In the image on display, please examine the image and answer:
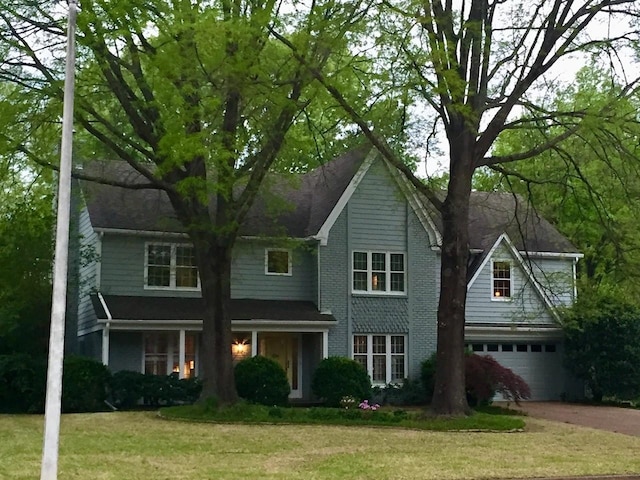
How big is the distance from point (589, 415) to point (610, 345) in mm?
4676

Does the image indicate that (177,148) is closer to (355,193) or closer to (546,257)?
(355,193)

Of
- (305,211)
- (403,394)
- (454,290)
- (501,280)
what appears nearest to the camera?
(454,290)

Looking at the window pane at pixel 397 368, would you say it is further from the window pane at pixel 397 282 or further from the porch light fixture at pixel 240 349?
the porch light fixture at pixel 240 349

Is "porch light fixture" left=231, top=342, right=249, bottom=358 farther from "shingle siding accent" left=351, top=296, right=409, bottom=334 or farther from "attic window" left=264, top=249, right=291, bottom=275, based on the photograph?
"shingle siding accent" left=351, top=296, right=409, bottom=334

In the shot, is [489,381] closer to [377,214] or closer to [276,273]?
[377,214]

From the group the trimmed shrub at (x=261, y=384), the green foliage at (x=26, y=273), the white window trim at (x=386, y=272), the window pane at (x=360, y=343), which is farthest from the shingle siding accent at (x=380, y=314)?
the green foliage at (x=26, y=273)

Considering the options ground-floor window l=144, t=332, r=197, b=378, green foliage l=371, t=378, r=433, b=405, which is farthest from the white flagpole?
green foliage l=371, t=378, r=433, b=405

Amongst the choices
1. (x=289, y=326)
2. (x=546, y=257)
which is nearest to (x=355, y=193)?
(x=289, y=326)

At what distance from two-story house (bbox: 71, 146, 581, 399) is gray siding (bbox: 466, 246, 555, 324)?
0.14 feet

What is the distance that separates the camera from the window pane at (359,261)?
29.3 m

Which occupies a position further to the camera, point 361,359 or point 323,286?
point 361,359

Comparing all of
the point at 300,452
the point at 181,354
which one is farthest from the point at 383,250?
the point at 300,452

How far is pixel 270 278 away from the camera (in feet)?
95.8

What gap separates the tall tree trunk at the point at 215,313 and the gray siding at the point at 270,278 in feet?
18.0
